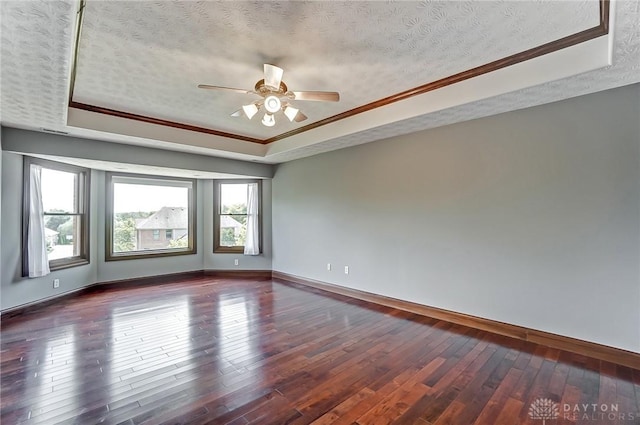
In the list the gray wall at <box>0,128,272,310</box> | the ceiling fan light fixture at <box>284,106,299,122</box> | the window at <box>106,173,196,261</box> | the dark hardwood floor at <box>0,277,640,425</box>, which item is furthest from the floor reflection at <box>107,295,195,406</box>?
the ceiling fan light fixture at <box>284,106,299,122</box>

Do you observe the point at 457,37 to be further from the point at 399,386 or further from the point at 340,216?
the point at 340,216

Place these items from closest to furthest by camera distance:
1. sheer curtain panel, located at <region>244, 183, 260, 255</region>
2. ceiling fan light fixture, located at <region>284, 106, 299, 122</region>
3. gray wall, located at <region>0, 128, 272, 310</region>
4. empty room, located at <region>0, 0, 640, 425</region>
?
1. empty room, located at <region>0, 0, 640, 425</region>
2. ceiling fan light fixture, located at <region>284, 106, 299, 122</region>
3. gray wall, located at <region>0, 128, 272, 310</region>
4. sheer curtain panel, located at <region>244, 183, 260, 255</region>

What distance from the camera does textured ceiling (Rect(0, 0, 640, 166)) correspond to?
198 cm

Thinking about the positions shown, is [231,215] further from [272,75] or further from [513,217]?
[513,217]

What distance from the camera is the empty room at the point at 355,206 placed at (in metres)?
2.10

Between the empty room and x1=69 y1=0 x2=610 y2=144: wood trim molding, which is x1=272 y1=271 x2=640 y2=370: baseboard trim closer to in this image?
the empty room

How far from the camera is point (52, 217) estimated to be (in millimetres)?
4750

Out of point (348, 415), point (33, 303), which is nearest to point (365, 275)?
point (348, 415)

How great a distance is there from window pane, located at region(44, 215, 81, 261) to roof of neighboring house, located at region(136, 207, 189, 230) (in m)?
1.06

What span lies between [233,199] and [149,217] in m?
1.77

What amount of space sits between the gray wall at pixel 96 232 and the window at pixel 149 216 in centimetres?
14

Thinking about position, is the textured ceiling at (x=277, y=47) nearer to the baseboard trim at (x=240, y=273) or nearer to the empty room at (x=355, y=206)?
Result: the empty room at (x=355, y=206)

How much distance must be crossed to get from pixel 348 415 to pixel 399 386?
0.56 meters

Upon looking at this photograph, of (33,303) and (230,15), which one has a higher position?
(230,15)
